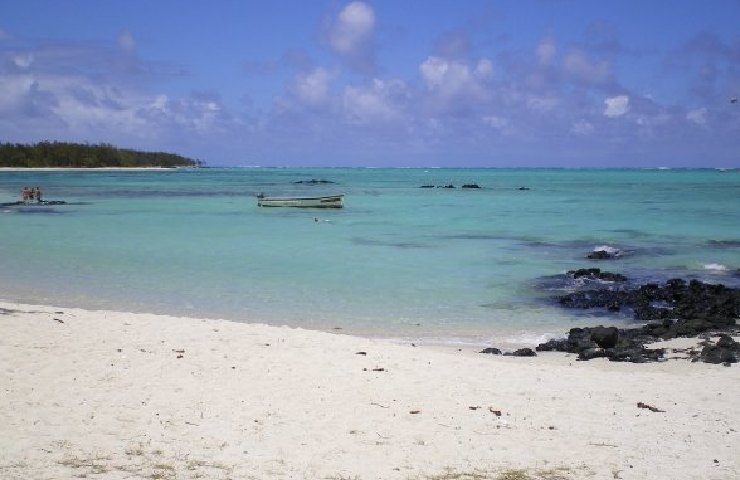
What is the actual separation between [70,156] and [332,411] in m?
140

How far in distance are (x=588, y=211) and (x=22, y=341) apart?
134 feet

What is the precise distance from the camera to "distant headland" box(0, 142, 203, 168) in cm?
12288

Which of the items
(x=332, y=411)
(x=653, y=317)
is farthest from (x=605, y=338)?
(x=332, y=411)

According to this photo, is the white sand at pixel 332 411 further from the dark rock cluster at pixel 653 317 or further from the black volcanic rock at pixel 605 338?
the black volcanic rock at pixel 605 338

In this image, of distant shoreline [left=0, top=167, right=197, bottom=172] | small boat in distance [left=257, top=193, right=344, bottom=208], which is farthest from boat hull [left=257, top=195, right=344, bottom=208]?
distant shoreline [left=0, top=167, right=197, bottom=172]

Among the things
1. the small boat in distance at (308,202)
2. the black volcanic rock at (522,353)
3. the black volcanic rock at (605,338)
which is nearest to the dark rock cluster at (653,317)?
the black volcanic rock at (605,338)

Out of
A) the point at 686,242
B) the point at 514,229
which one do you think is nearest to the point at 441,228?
the point at 514,229

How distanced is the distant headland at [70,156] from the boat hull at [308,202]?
92653mm

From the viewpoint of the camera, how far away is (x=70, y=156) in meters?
133

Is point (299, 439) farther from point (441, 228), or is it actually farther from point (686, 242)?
point (441, 228)

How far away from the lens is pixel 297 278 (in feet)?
59.6

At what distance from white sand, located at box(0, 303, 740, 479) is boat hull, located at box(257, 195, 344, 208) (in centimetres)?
3594

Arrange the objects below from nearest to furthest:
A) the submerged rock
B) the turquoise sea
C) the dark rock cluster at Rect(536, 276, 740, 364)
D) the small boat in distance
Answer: the submerged rock, the dark rock cluster at Rect(536, 276, 740, 364), the turquoise sea, the small boat in distance

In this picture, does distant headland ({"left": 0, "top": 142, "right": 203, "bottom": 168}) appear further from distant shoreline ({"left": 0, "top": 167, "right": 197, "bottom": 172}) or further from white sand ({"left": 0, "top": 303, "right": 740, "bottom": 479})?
white sand ({"left": 0, "top": 303, "right": 740, "bottom": 479})
